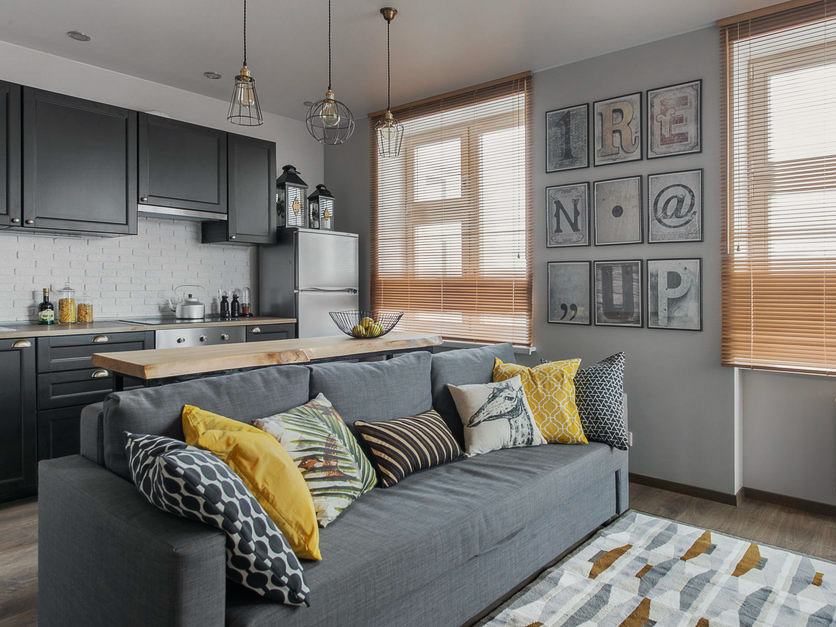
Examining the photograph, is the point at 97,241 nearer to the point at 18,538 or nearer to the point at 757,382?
the point at 18,538

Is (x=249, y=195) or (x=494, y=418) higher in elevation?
(x=249, y=195)

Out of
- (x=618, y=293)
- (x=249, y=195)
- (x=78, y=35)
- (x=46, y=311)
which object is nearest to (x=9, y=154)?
(x=78, y=35)

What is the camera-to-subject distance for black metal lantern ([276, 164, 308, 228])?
4879 mm

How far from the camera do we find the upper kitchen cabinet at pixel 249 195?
453 cm

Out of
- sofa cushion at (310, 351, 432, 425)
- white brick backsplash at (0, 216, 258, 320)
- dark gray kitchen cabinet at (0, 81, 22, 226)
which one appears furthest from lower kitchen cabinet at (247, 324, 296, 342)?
sofa cushion at (310, 351, 432, 425)

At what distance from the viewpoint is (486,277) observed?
14.4 feet

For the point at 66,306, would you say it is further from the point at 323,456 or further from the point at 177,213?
the point at 323,456

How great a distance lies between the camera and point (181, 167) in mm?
4191

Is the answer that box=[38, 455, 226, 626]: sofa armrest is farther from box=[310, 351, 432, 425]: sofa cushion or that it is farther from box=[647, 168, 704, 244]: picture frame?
box=[647, 168, 704, 244]: picture frame

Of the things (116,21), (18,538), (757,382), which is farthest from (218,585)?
(116,21)

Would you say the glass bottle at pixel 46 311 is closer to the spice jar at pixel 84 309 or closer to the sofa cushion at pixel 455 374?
the spice jar at pixel 84 309

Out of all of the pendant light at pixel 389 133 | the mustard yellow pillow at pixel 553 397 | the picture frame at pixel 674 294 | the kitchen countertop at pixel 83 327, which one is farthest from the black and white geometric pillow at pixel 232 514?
the picture frame at pixel 674 294

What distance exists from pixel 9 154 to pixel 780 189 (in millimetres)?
4372

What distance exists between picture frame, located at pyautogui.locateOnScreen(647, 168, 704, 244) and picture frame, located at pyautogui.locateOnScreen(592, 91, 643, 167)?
0.78 feet
